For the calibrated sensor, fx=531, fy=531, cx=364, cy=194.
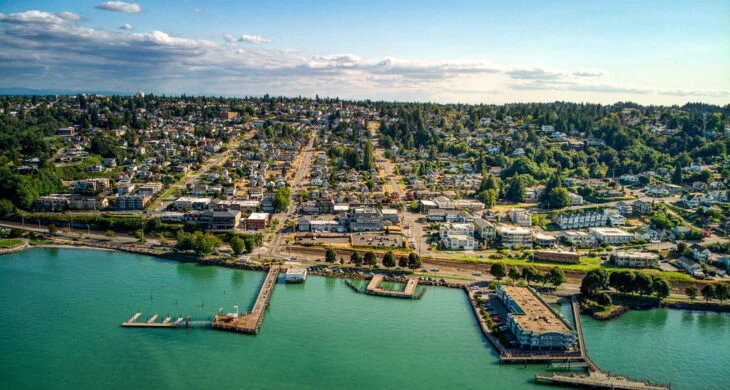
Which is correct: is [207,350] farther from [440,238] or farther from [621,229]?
[621,229]

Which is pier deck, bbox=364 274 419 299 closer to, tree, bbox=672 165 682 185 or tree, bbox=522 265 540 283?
tree, bbox=522 265 540 283

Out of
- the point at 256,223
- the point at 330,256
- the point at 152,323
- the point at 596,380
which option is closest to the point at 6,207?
the point at 256,223

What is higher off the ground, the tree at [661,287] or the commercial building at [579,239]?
the commercial building at [579,239]

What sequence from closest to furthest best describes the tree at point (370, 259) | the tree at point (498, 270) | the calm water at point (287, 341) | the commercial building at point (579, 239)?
1. the calm water at point (287, 341)
2. the tree at point (498, 270)
3. the tree at point (370, 259)
4. the commercial building at point (579, 239)

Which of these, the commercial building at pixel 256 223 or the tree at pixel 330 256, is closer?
the tree at pixel 330 256

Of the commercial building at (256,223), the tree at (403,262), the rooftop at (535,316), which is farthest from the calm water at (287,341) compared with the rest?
the commercial building at (256,223)

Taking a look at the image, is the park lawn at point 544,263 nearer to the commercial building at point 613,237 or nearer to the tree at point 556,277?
the tree at point 556,277
